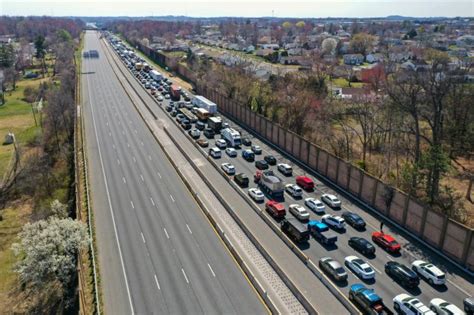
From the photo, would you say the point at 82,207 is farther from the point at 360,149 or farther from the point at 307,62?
the point at 307,62

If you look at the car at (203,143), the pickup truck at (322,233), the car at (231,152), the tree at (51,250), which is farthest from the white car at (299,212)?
the car at (203,143)

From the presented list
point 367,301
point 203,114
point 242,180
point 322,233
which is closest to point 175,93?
point 203,114

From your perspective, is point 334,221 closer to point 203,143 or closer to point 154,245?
point 154,245

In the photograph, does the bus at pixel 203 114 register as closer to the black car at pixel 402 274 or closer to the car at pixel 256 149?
the car at pixel 256 149

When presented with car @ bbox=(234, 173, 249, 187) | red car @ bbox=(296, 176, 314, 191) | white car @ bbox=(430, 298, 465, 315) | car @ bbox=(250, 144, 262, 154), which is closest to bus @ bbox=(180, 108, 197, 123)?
car @ bbox=(250, 144, 262, 154)

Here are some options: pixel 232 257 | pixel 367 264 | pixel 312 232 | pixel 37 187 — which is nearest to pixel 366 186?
pixel 312 232

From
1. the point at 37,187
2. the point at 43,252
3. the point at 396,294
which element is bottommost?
the point at 37,187
